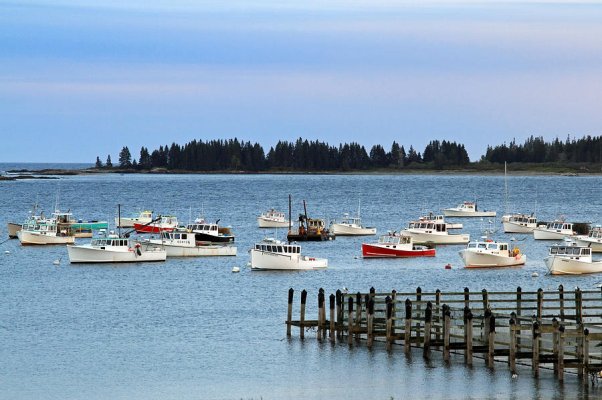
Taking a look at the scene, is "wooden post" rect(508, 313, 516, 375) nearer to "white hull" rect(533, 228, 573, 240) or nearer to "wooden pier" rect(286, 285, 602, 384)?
"wooden pier" rect(286, 285, 602, 384)

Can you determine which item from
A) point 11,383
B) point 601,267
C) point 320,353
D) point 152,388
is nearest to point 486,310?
point 320,353

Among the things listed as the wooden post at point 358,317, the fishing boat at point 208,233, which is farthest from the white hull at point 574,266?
the fishing boat at point 208,233

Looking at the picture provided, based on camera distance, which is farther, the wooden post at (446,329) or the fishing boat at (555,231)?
the fishing boat at (555,231)

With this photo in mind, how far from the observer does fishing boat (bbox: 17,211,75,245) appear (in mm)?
114875

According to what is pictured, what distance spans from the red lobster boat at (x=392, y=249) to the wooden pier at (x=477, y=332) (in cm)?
4453

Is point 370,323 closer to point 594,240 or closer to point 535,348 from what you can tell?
point 535,348

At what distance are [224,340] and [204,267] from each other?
125 feet

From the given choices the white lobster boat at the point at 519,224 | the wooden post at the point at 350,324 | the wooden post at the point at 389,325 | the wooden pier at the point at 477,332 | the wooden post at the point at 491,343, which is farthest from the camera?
the white lobster boat at the point at 519,224

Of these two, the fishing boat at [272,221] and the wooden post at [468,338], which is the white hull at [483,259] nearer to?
the wooden post at [468,338]

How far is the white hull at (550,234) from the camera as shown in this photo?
394 ft

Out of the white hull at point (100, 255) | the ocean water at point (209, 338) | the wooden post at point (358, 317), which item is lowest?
the ocean water at point (209, 338)

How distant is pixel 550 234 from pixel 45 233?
48.4 metres

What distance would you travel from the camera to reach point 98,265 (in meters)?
92.7

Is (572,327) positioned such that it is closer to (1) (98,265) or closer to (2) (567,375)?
Result: (2) (567,375)
